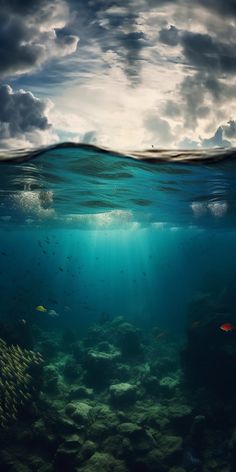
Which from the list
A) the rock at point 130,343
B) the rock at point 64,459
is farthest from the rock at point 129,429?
the rock at point 130,343

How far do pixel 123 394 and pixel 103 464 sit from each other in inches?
234

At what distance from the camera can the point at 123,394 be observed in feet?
58.1

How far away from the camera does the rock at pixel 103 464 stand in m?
11.6

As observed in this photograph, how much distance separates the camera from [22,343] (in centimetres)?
2278

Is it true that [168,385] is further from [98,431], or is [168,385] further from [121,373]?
[98,431]

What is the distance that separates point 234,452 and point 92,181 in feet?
46.0

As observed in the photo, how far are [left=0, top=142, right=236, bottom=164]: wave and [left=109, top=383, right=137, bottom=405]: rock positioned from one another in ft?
40.5

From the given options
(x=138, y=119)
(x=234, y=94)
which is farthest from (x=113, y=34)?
(x=234, y=94)

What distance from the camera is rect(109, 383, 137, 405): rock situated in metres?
17.7

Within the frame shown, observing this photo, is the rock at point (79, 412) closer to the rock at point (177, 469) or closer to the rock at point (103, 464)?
the rock at point (103, 464)

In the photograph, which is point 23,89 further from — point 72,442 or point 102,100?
point 72,442

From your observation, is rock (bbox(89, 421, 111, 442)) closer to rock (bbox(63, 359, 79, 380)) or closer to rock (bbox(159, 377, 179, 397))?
rock (bbox(159, 377, 179, 397))

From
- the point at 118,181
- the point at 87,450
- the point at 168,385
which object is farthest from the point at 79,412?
the point at 118,181

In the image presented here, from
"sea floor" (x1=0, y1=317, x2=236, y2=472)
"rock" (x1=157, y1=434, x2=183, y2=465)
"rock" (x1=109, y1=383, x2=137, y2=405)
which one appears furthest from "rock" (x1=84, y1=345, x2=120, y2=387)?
"rock" (x1=157, y1=434, x2=183, y2=465)
